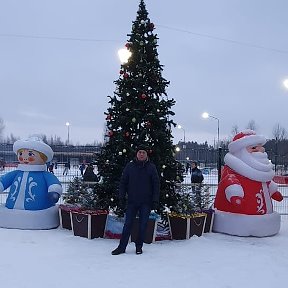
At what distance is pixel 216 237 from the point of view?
8633 millimetres


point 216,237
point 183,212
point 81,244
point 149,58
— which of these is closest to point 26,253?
point 81,244

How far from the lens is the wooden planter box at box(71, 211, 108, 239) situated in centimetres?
801

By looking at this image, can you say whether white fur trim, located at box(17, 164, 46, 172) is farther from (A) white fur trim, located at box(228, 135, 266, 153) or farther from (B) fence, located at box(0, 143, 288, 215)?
(A) white fur trim, located at box(228, 135, 266, 153)

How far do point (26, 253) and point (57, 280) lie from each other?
1.64 m

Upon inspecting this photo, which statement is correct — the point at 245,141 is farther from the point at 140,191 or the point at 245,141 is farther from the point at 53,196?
the point at 53,196

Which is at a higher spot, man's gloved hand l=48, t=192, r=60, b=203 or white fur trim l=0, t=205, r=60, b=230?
man's gloved hand l=48, t=192, r=60, b=203

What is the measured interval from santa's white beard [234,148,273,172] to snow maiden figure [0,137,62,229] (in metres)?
3.93

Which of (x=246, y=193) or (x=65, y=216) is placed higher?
(x=246, y=193)

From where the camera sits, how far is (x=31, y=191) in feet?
30.7

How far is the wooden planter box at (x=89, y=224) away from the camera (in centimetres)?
801

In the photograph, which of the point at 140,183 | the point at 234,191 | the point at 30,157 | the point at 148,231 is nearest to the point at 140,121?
the point at 140,183

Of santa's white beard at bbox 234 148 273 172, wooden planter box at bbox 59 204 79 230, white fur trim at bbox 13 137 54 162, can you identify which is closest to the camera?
wooden planter box at bbox 59 204 79 230

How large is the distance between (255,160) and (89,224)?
3.71 meters

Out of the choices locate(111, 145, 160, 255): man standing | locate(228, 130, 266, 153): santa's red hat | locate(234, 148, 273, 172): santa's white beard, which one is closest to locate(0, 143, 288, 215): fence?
locate(228, 130, 266, 153): santa's red hat
